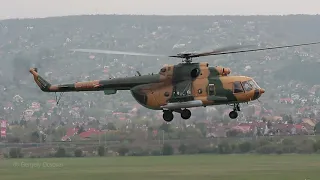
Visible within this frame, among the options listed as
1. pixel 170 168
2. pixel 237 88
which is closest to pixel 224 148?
pixel 170 168

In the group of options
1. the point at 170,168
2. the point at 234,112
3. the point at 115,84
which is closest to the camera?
the point at 234,112

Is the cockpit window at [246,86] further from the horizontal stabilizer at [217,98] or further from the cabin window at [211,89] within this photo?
the cabin window at [211,89]

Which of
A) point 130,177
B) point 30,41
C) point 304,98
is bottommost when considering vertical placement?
point 130,177

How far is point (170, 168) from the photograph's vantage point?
355 feet

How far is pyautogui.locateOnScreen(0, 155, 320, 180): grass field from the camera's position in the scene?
100625mm

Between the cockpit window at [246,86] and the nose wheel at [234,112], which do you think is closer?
the nose wheel at [234,112]

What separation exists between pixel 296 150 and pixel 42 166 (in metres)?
27.6

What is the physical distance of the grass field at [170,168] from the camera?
10062 cm

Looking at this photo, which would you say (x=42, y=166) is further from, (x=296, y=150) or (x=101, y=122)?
(x=296, y=150)

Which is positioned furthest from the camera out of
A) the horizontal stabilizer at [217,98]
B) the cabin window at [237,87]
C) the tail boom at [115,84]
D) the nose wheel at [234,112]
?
the tail boom at [115,84]

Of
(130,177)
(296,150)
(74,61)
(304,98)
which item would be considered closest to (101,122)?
(130,177)

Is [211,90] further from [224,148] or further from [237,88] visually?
[224,148]

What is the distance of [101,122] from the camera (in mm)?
94312

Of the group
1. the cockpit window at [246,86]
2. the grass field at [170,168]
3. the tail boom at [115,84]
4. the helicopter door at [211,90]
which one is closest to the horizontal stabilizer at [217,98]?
the helicopter door at [211,90]
